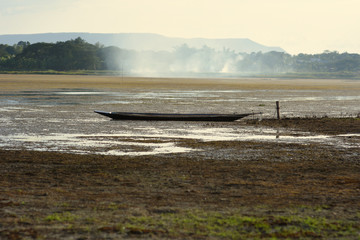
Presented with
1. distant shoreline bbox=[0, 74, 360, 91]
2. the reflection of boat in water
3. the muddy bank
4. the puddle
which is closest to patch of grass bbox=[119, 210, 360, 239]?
the puddle

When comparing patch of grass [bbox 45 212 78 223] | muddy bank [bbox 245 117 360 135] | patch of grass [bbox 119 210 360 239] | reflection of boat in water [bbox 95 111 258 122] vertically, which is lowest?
muddy bank [bbox 245 117 360 135]

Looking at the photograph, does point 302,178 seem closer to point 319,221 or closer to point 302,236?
point 319,221

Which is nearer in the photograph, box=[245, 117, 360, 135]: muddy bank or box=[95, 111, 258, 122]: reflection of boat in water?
box=[245, 117, 360, 135]: muddy bank

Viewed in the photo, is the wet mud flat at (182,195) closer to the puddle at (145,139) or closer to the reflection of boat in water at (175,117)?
the puddle at (145,139)

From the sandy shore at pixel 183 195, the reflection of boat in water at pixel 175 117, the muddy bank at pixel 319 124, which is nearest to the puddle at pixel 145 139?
the sandy shore at pixel 183 195

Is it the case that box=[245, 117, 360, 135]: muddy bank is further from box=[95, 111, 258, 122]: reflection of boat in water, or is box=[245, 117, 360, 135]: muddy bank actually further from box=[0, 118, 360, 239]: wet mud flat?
box=[0, 118, 360, 239]: wet mud flat

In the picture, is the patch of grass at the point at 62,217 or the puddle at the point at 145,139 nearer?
the patch of grass at the point at 62,217

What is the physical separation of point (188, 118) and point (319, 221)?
936 inches

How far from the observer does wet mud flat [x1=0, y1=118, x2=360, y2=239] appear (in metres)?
Result: 10.7

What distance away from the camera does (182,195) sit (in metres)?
13.8

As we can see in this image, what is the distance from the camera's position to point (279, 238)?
10.3 meters

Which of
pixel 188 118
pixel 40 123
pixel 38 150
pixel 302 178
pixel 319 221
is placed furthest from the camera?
pixel 188 118

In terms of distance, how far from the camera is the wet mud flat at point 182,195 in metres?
10.7

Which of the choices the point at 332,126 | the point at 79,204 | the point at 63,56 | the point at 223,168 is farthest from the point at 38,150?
the point at 63,56
